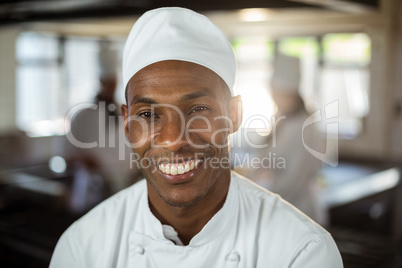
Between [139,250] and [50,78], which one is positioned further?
[50,78]

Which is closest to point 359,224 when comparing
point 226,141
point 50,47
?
point 226,141

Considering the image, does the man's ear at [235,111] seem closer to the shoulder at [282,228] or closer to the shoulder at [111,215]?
the shoulder at [282,228]

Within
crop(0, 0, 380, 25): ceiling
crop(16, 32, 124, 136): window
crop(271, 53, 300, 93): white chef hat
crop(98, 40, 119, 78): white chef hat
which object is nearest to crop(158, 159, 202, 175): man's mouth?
crop(0, 0, 380, 25): ceiling

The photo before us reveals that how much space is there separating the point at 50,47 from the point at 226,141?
5.39 m

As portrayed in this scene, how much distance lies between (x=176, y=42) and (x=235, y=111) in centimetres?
20

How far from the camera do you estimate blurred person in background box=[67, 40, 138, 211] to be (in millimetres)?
1794

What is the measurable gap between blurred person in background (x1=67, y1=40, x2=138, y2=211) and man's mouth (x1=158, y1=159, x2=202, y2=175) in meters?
0.71

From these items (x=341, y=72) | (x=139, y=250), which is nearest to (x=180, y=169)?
(x=139, y=250)

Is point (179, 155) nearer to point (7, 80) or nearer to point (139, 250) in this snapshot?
point (139, 250)

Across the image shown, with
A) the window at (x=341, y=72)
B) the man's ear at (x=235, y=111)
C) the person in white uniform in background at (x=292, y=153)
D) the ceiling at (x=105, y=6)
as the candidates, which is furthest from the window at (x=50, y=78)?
the man's ear at (x=235, y=111)

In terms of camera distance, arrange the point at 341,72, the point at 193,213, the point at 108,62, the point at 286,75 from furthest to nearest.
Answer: the point at 341,72 → the point at 108,62 → the point at 286,75 → the point at 193,213

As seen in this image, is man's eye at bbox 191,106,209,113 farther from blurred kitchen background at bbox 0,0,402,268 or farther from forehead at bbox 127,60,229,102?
blurred kitchen background at bbox 0,0,402,268

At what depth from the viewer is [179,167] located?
81 cm

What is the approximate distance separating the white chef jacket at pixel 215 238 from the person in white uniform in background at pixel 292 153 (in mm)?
584
